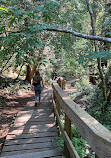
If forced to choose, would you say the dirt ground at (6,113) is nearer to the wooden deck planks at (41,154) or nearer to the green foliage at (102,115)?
the wooden deck planks at (41,154)

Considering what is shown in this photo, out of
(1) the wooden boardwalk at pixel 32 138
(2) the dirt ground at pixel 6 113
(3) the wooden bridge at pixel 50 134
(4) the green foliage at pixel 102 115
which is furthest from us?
(4) the green foliage at pixel 102 115

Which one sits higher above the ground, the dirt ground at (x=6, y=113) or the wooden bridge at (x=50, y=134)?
the wooden bridge at (x=50, y=134)

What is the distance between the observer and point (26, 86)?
13.9 meters

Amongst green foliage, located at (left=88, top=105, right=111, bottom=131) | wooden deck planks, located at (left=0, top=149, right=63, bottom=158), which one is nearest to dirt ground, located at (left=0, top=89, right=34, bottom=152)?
wooden deck planks, located at (left=0, top=149, right=63, bottom=158)

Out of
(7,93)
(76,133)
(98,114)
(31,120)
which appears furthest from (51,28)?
(7,93)

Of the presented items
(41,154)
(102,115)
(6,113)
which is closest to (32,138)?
(41,154)

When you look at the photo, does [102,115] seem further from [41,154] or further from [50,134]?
[41,154]

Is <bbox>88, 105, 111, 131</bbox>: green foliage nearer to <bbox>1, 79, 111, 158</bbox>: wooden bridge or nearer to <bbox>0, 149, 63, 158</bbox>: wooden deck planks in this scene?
<bbox>1, 79, 111, 158</bbox>: wooden bridge

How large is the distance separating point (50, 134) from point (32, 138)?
20.1 inches

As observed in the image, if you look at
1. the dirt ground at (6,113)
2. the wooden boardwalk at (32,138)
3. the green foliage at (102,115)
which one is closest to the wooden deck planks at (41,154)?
the wooden boardwalk at (32,138)

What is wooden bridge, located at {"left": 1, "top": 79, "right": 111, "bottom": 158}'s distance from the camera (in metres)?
1.53

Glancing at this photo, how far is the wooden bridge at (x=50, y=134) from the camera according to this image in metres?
1.53

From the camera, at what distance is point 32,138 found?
386 cm

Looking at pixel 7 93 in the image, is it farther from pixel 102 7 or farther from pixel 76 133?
pixel 102 7
